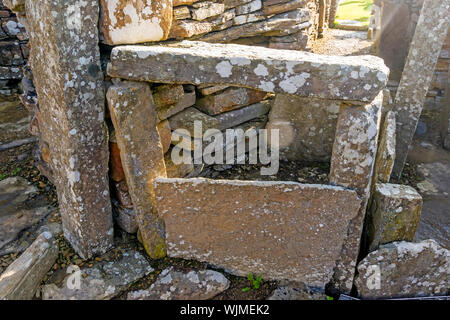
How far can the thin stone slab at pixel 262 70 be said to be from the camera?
8.33 feet

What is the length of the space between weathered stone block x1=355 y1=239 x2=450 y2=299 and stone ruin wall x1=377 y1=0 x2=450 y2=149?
309 centimetres

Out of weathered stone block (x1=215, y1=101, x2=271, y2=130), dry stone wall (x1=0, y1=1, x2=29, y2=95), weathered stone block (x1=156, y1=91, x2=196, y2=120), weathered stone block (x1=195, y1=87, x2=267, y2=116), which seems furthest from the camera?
dry stone wall (x1=0, y1=1, x2=29, y2=95)

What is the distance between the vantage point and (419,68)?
4480 millimetres

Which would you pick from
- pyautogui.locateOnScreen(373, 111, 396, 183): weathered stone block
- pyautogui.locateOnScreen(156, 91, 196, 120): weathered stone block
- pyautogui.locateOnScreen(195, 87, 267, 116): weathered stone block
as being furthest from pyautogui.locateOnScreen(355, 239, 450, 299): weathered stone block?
pyautogui.locateOnScreen(156, 91, 196, 120): weathered stone block

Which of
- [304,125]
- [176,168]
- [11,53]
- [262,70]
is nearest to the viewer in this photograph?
[262,70]


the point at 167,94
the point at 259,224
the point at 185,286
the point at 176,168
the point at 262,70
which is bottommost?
the point at 185,286

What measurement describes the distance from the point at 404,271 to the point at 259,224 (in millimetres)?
1197

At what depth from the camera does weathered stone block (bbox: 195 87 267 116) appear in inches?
143

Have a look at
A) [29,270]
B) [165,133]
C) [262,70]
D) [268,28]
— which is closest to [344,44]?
[268,28]

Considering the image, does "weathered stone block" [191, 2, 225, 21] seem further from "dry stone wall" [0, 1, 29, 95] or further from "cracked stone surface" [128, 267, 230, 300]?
"dry stone wall" [0, 1, 29, 95]

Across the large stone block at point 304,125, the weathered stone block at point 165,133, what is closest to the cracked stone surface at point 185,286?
the weathered stone block at point 165,133

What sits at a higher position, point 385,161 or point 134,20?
point 134,20

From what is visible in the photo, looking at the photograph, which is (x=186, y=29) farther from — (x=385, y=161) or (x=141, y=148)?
(x=385, y=161)

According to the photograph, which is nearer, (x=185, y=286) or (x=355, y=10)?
(x=185, y=286)
